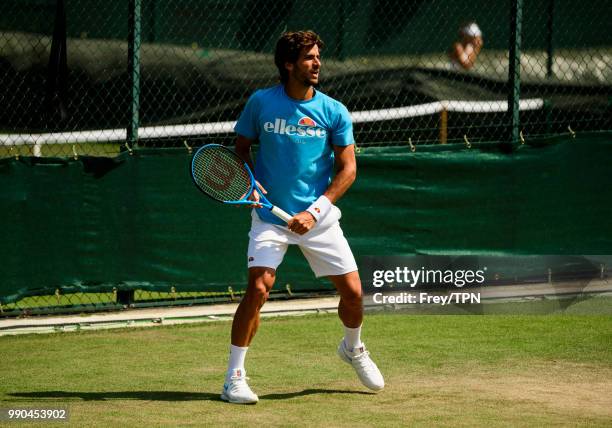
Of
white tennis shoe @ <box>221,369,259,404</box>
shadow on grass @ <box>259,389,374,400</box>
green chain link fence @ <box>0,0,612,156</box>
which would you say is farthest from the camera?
green chain link fence @ <box>0,0,612,156</box>

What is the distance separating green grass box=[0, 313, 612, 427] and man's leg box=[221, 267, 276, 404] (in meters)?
0.12

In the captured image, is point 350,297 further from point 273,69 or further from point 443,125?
point 443,125

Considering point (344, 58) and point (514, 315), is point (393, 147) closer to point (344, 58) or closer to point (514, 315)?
point (344, 58)

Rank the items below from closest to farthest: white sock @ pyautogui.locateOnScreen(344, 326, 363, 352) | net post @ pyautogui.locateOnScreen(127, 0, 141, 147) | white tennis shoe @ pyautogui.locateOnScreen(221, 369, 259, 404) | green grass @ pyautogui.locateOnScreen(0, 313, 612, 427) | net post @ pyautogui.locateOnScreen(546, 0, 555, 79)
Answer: green grass @ pyautogui.locateOnScreen(0, 313, 612, 427) < white tennis shoe @ pyautogui.locateOnScreen(221, 369, 259, 404) < white sock @ pyautogui.locateOnScreen(344, 326, 363, 352) < net post @ pyautogui.locateOnScreen(127, 0, 141, 147) < net post @ pyautogui.locateOnScreen(546, 0, 555, 79)

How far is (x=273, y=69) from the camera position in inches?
366

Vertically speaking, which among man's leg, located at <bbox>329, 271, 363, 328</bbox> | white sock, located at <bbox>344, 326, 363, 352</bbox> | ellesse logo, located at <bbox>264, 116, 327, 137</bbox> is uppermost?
ellesse logo, located at <bbox>264, 116, 327, 137</bbox>

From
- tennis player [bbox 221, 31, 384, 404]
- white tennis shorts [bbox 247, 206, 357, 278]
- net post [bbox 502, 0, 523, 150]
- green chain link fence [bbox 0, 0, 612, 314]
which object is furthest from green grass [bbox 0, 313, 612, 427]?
net post [bbox 502, 0, 523, 150]

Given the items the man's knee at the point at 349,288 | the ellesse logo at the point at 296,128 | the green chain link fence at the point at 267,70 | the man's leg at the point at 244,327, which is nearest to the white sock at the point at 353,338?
the man's knee at the point at 349,288

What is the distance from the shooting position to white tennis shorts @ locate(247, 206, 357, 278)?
587 cm

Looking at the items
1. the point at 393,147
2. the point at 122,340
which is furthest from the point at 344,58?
the point at 122,340

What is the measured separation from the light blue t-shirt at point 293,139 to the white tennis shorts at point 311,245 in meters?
0.08

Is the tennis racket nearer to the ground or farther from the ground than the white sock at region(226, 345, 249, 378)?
farther from the ground

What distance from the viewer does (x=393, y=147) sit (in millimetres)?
9148

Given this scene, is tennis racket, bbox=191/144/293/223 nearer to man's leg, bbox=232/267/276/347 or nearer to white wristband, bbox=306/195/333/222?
white wristband, bbox=306/195/333/222
